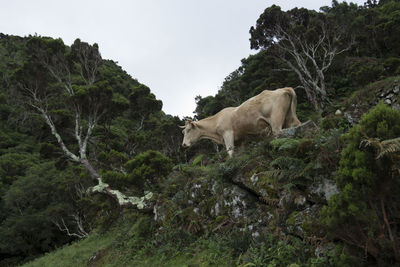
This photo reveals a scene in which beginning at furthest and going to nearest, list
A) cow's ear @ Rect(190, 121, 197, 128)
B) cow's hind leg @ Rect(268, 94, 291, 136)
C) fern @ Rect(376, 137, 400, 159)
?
cow's ear @ Rect(190, 121, 197, 128)
cow's hind leg @ Rect(268, 94, 291, 136)
fern @ Rect(376, 137, 400, 159)

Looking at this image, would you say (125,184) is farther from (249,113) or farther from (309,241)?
(309,241)

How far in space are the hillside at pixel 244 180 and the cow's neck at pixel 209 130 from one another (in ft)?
2.51

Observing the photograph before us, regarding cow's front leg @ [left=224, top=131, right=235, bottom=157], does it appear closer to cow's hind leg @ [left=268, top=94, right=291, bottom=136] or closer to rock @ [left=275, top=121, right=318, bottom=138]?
cow's hind leg @ [left=268, top=94, right=291, bottom=136]

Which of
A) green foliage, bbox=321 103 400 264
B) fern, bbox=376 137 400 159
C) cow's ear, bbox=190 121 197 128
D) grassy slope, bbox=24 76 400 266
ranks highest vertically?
cow's ear, bbox=190 121 197 128

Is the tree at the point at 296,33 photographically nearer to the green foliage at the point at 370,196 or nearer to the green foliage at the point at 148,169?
the green foliage at the point at 148,169

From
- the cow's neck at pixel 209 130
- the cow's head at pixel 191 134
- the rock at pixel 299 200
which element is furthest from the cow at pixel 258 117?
the rock at pixel 299 200

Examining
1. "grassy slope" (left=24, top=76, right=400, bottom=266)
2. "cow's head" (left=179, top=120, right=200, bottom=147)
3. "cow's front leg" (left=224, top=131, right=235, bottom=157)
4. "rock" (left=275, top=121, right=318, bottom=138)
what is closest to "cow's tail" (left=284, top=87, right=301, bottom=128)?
"rock" (left=275, top=121, right=318, bottom=138)

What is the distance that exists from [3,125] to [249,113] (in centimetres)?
4440

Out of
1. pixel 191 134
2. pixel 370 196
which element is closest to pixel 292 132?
pixel 370 196

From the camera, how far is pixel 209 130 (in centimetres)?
882

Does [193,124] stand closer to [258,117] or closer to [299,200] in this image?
[258,117]

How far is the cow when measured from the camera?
7070 mm

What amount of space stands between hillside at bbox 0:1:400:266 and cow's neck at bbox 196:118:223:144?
765 millimetres

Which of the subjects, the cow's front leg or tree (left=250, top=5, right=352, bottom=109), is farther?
tree (left=250, top=5, right=352, bottom=109)
